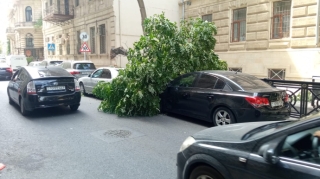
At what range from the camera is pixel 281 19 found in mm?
14164

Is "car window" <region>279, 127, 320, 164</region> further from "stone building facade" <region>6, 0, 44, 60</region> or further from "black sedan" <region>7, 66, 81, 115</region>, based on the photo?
"stone building facade" <region>6, 0, 44, 60</region>

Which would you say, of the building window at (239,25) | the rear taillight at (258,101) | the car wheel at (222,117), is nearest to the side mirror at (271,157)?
the rear taillight at (258,101)

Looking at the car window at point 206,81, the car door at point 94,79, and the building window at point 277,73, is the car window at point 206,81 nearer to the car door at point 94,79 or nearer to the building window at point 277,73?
the car door at point 94,79

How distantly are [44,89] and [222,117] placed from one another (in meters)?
5.27

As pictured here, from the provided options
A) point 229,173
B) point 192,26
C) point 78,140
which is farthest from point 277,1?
point 229,173

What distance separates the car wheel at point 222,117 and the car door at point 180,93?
99 cm

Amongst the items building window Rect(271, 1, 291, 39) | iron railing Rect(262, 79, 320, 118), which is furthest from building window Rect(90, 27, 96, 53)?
iron railing Rect(262, 79, 320, 118)

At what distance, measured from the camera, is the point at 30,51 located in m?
44.6

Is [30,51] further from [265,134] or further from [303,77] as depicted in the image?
[265,134]

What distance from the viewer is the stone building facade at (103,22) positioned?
20072mm

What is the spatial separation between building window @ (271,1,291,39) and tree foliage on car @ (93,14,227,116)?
629 centimetres

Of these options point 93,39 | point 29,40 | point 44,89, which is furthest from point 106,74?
point 29,40

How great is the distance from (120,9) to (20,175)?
17.1m

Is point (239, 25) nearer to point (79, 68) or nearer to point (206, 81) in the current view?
point (79, 68)
